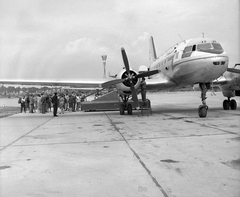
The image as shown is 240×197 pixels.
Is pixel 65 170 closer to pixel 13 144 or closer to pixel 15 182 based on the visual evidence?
pixel 15 182

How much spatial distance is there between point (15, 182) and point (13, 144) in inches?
136

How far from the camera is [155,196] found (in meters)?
3.33

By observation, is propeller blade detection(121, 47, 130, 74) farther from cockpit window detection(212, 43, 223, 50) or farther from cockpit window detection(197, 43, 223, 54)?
cockpit window detection(212, 43, 223, 50)

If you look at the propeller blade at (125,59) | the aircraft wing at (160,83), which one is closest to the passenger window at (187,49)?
the aircraft wing at (160,83)

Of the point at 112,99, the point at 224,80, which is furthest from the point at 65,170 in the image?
the point at 112,99

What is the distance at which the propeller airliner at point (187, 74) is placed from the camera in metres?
11.9

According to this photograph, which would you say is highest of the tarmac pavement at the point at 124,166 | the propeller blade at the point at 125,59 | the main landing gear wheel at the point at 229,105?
the propeller blade at the point at 125,59

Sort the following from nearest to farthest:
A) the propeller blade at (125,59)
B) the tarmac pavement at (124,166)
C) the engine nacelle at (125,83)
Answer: the tarmac pavement at (124,166), the propeller blade at (125,59), the engine nacelle at (125,83)

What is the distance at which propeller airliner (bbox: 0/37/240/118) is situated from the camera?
11.9m

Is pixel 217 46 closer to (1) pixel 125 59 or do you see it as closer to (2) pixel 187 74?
(2) pixel 187 74

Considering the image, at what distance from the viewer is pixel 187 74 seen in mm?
13078

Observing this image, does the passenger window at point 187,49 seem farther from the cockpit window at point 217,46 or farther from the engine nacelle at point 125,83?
the engine nacelle at point 125,83

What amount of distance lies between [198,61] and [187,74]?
1154 mm

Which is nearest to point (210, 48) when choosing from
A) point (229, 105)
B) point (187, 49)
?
point (187, 49)
